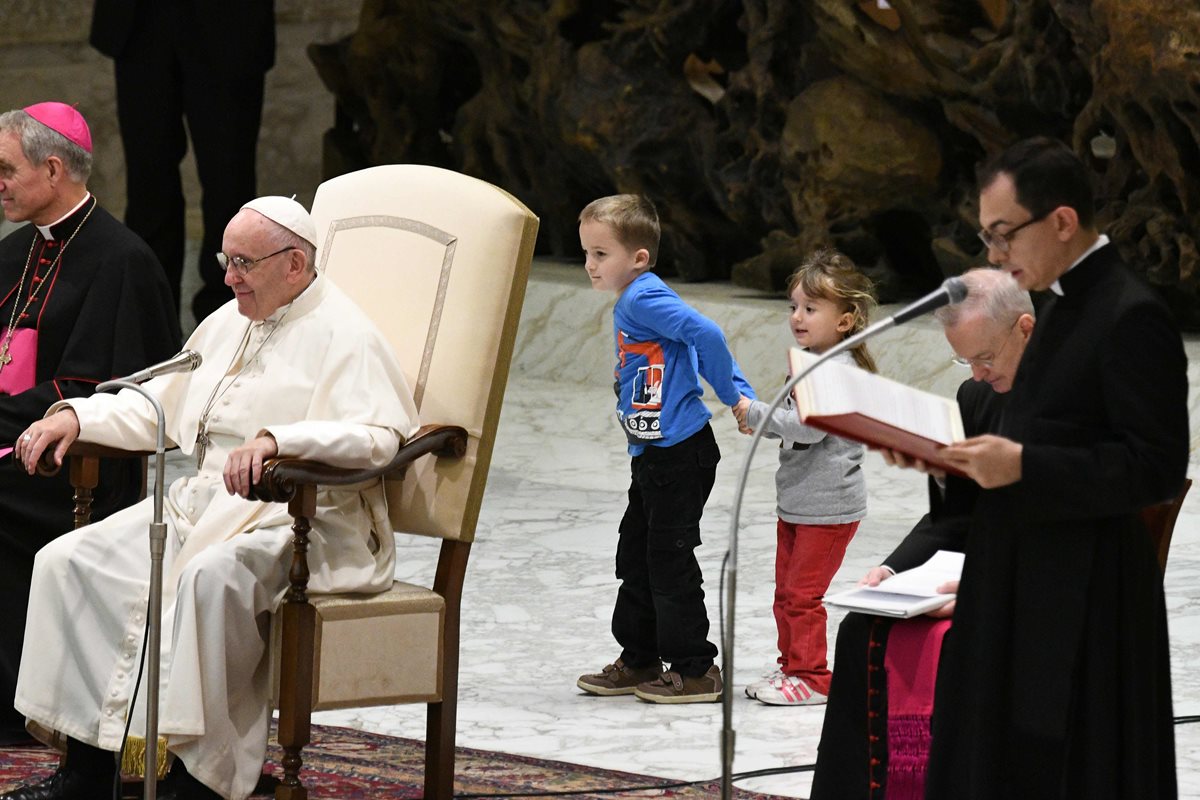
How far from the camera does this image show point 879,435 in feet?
10.2

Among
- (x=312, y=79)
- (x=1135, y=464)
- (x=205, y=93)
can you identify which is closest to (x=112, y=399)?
(x=1135, y=464)

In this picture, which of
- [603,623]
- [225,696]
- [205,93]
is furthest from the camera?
[205,93]

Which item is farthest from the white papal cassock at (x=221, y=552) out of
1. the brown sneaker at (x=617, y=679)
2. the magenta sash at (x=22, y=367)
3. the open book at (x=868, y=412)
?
the open book at (x=868, y=412)

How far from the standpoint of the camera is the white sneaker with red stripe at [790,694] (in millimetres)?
5348

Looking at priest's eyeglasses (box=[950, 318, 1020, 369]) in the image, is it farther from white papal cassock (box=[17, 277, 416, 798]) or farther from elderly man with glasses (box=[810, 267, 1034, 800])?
white papal cassock (box=[17, 277, 416, 798])

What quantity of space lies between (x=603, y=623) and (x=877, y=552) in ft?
4.71

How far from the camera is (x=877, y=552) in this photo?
7289 millimetres

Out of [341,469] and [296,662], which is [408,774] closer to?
[296,662]

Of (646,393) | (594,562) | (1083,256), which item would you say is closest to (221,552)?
(646,393)

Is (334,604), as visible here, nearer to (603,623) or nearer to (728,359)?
(728,359)

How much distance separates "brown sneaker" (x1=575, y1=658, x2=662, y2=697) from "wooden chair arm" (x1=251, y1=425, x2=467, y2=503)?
116 centimetres

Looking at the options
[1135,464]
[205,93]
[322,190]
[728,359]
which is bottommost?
[1135,464]

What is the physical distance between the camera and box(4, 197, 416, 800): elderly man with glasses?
4.18m

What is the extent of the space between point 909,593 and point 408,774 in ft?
5.12
